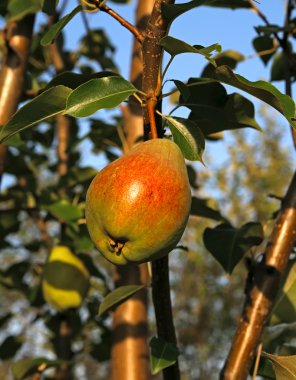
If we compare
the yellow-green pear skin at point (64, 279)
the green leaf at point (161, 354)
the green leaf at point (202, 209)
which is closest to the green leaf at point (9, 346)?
the yellow-green pear skin at point (64, 279)

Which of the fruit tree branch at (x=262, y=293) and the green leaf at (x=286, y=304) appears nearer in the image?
the fruit tree branch at (x=262, y=293)

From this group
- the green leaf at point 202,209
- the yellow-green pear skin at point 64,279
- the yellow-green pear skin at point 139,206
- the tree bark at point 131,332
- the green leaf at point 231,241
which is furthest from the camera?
the yellow-green pear skin at point 64,279

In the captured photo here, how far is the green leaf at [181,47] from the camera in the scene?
52 cm

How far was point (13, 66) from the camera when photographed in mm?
1187

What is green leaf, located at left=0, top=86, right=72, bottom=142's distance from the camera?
56 cm

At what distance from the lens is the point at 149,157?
1.74 ft

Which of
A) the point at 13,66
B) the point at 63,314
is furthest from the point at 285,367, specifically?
the point at 63,314

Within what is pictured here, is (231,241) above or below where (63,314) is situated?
above

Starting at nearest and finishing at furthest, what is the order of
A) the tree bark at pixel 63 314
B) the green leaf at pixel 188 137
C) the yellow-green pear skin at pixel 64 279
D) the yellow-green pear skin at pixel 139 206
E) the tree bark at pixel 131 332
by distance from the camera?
the yellow-green pear skin at pixel 139 206
the green leaf at pixel 188 137
the tree bark at pixel 131 332
the yellow-green pear skin at pixel 64 279
the tree bark at pixel 63 314

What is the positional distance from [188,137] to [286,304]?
1.28 feet

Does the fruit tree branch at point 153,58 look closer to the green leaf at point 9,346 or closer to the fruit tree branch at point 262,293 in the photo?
the fruit tree branch at point 262,293

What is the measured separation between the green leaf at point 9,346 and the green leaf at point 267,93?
5.09ft

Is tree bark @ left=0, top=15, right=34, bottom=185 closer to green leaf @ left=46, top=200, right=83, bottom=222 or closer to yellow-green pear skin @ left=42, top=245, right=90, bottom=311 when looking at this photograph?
green leaf @ left=46, top=200, right=83, bottom=222

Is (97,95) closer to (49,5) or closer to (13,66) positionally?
(49,5)
